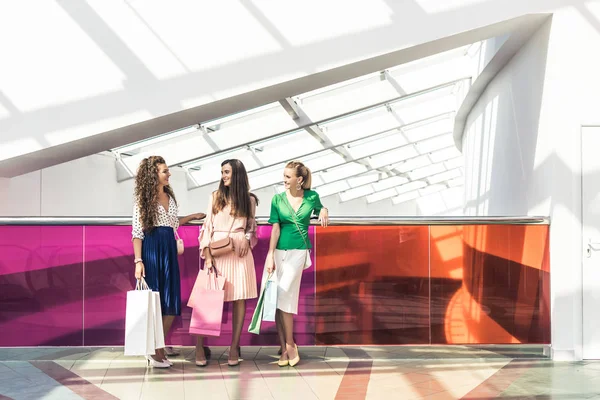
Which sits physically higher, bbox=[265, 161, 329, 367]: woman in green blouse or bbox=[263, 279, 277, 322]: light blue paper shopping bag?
bbox=[265, 161, 329, 367]: woman in green blouse

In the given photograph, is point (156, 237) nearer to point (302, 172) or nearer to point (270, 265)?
point (270, 265)

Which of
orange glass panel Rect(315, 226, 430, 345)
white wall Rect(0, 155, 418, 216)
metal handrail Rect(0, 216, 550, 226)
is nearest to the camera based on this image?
metal handrail Rect(0, 216, 550, 226)

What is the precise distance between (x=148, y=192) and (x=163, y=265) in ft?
2.05

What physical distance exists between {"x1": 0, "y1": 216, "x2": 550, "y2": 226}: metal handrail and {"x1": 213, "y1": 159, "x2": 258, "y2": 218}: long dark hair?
1.76 feet

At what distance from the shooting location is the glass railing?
7328 mm

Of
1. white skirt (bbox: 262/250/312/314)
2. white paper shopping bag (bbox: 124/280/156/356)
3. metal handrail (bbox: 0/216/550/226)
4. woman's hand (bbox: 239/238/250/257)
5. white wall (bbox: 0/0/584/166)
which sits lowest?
white paper shopping bag (bbox: 124/280/156/356)

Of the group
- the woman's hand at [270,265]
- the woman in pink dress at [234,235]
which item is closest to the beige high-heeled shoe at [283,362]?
the woman in pink dress at [234,235]

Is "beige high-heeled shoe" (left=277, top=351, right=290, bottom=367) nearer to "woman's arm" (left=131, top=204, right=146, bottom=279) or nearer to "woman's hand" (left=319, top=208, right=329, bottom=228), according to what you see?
"woman's hand" (left=319, top=208, right=329, bottom=228)

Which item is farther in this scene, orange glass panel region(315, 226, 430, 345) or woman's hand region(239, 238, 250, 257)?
orange glass panel region(315, 226, 430, 345)

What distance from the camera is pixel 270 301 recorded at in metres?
6.60

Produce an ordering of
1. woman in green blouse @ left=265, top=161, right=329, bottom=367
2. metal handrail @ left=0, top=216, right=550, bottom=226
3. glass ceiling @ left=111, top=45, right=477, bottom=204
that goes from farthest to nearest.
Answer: glass ceiling @ left=111, top=45, right=477, bottom=204
metal handrail @ left=0, top=216, right=550, bottom=226
woman in green blouse @ left=265, top=161, right=329, bottom=367

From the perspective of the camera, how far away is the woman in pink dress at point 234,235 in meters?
6.70

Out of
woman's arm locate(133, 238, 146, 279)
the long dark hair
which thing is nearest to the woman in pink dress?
the long dark hair

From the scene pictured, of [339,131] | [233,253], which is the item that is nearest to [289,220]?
[233,253]
